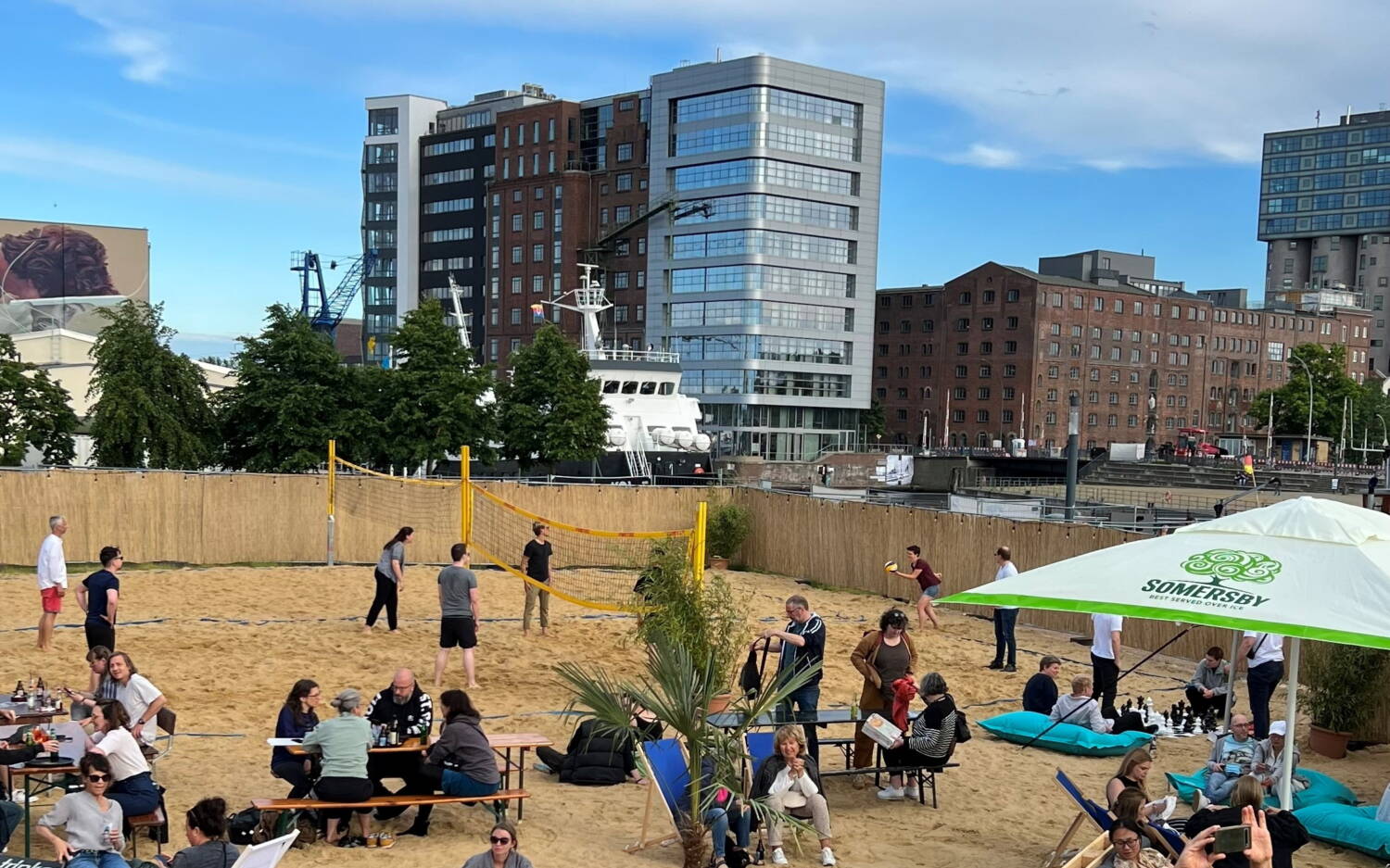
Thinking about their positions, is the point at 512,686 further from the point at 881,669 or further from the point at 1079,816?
the point at 1079,816

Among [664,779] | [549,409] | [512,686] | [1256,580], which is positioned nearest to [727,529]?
[512,686]

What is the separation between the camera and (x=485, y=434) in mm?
35875

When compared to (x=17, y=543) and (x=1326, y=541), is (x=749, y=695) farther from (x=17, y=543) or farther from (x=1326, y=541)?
(x=17, y=543)

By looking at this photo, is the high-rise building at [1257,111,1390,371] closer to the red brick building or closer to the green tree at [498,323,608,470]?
the red brick building

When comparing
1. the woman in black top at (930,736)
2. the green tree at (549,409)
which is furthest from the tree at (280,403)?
the woman in black top at (930,736)

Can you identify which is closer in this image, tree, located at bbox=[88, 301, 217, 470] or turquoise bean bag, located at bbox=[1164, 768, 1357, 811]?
turquoise bean bag, located at bbox=[1164, 768, 1357, 811]

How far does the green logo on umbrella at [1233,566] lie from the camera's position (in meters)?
7.75

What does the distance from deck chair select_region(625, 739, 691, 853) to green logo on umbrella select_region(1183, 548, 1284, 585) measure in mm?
3785

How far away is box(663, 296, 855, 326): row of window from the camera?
70.4 meters

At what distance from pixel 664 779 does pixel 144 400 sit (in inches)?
950

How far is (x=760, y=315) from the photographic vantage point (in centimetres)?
7031

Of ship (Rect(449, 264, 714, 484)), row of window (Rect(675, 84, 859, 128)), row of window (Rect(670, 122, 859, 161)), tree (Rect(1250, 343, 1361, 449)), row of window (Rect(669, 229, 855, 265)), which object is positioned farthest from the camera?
tree (Rect(1250, 343, 1361, 449))

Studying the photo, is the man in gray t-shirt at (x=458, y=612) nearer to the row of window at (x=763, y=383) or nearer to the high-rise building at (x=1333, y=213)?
the row of window at (x=763, y=383)

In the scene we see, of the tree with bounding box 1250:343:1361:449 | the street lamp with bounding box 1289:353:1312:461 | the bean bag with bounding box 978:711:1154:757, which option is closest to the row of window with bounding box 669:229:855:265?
the street lamp with bounding box 1289:353:1312:461
